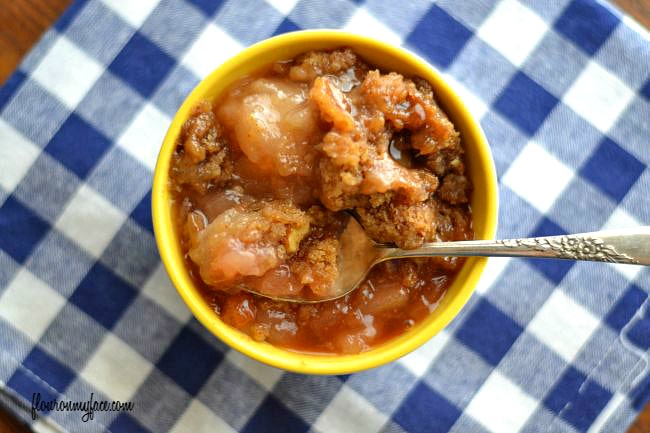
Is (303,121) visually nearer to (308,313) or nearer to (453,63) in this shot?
(308,313)

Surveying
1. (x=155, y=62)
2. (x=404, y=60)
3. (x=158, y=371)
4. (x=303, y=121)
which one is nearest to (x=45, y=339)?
(x=158, y=371)

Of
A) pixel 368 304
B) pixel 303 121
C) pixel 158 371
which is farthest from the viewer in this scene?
pixel 158 371

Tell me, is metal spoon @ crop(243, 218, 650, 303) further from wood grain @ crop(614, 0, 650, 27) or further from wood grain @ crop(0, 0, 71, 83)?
wood grain @ crop(0, 0, 71, 83)

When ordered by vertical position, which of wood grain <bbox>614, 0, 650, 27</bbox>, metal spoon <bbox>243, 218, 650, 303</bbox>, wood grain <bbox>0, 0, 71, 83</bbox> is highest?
wood grain <bbox>614, 0, 650, 27</bbox>

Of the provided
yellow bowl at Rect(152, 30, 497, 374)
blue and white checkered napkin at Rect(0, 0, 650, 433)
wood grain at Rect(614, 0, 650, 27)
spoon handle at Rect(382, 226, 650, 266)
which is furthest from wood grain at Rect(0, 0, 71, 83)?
wood grain at Rect(614, 0, 650, 27)

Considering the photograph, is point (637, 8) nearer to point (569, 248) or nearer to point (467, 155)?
point (467, 155)

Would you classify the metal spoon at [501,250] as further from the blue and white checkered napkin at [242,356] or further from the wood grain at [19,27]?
the wood grain at [19,27]
